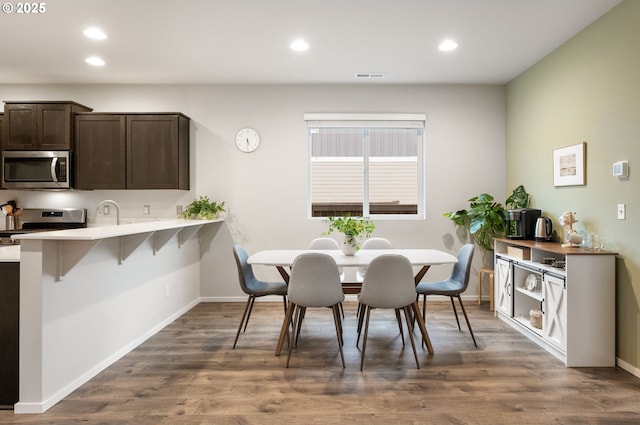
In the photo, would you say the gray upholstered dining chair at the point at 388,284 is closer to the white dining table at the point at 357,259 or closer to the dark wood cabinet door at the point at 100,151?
the white dining table at the point at 357,259

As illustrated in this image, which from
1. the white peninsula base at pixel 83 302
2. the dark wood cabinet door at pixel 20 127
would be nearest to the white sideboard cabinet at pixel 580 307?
the white peninsula base at pixel 83 302

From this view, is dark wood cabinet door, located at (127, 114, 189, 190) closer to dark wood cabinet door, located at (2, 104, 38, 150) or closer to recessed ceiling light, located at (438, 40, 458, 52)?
dark wood cabinet door, located at (2, 104, 38, 150)

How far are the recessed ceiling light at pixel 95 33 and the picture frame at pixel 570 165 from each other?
14.6 ft

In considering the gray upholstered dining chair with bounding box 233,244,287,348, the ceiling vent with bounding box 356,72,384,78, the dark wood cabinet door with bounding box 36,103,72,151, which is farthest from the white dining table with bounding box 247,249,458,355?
the dark wood cabinet door with bounding box 36,103,72,151

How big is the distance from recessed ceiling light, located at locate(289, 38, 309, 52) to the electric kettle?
2.90 metres

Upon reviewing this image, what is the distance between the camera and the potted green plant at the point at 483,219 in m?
4.47

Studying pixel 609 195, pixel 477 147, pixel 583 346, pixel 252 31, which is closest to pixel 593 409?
pixel 583 346

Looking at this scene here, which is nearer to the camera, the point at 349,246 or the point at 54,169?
the point at 349,246

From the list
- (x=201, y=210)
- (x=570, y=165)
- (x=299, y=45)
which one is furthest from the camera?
(x=201, y=210)

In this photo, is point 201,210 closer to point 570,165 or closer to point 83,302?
point 83,302

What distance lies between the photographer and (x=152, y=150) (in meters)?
4.46

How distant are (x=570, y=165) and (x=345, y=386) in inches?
114

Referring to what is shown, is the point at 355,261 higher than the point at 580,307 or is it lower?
higher

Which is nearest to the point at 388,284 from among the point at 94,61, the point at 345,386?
the point at 345,386
